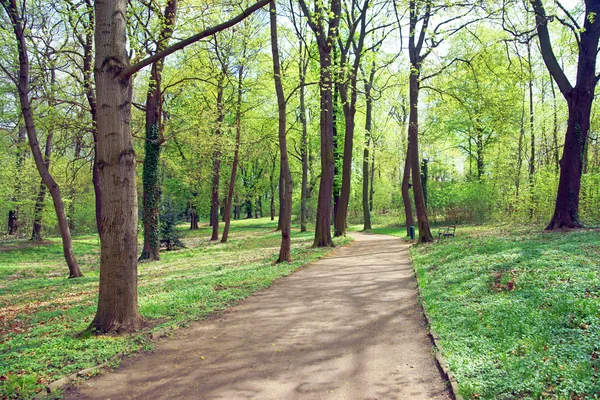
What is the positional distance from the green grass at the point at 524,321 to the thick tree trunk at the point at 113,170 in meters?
4.69

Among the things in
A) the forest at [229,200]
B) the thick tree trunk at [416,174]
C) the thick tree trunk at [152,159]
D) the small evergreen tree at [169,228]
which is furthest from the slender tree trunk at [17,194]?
the thick tree trunk at [416,174]

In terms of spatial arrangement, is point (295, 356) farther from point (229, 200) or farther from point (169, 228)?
point (229, 200)

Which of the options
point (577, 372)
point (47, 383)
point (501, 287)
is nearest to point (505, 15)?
point (501, 287)

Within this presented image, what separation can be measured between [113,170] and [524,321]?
6066mm

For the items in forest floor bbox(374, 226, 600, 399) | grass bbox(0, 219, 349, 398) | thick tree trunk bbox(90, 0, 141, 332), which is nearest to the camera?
forest floor bbox(374, 226, 600, 399)

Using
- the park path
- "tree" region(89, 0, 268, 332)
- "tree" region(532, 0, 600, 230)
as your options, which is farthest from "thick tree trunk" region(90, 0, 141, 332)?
"tree" region(532, 0, 600, 230)

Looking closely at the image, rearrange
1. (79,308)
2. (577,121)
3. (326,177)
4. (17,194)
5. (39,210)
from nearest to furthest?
1. (79,308)
2. (577,121)
3. (326,177)
4. (17,194)
5. (39,210)

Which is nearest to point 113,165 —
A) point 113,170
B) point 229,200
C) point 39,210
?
point 113,170

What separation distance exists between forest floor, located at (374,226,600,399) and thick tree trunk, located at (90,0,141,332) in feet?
15.3

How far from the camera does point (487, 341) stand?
475 centimetres

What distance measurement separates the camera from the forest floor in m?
3.66

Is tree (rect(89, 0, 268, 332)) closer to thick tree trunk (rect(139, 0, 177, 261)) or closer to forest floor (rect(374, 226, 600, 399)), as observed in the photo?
forest floor (rect(374, 226, 600, 399))

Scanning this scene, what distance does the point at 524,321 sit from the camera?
16.4ft

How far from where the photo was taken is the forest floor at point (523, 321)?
12.0ft
